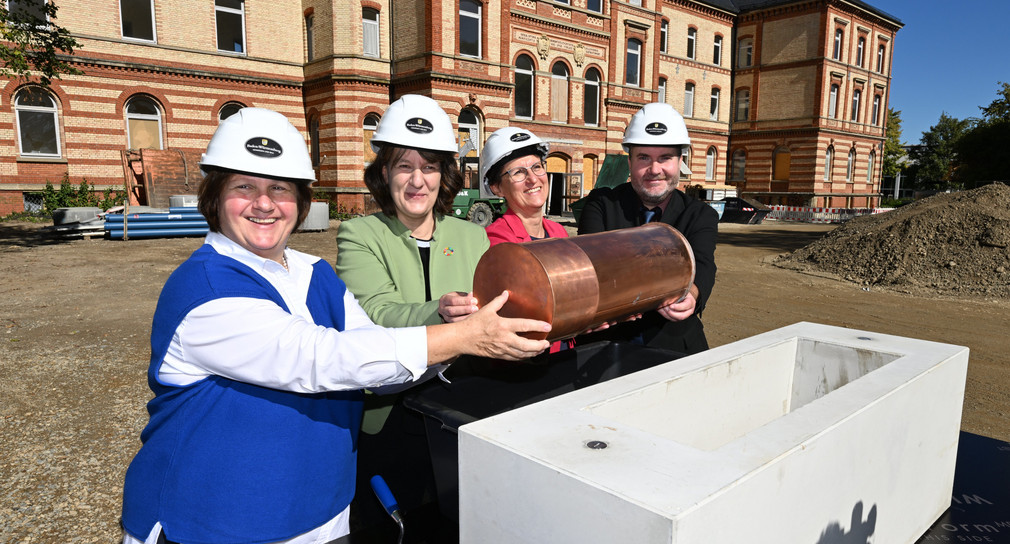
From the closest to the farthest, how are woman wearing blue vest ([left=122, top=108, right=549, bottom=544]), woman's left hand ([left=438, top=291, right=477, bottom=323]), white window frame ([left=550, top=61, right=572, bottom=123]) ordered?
woman wearing blue vest ([left=122, top=108, right=549, bottom=544]), woman's left hand ([left=438, top=291, right=477, bottom=323]), white window frame ([left=550, top=61, right=572, bottom=123])

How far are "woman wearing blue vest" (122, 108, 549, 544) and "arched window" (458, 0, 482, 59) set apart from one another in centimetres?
2076

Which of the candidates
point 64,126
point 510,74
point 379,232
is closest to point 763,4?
point 510,74

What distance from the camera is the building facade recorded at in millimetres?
17844

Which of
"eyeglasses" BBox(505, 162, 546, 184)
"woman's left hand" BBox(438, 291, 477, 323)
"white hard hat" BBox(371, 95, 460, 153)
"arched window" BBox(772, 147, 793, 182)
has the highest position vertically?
"arched window" BBox(772, 147, 793, 182)

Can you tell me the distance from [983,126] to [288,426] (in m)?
50.2

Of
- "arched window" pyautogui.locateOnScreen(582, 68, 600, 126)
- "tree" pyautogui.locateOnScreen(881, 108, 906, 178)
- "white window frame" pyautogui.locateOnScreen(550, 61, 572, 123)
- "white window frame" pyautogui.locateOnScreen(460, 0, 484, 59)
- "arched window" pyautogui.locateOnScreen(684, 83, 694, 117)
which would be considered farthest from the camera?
"tree" pyautogui.locateOnScreen(881, 108, 906, 178)

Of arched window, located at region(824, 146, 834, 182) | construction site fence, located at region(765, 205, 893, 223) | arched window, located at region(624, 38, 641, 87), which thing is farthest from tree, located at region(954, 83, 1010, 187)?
arched window, located at region(624, 38, 641, 87)

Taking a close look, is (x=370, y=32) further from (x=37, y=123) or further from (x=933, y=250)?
(x=933, y=250)

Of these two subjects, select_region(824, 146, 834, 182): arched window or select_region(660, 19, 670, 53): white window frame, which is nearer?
select_region(660, 19, 670, 53): white window frame

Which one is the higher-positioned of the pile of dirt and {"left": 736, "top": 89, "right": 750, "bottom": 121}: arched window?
{"left": 736, "top": 89, "right": 750, "bottom": 121}: arched window

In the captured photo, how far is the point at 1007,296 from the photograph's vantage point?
955 cm

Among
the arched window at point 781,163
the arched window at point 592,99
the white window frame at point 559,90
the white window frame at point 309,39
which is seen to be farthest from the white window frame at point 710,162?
the white window frame at point 309,39

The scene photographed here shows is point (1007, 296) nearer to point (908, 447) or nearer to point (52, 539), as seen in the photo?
point (908, 447)

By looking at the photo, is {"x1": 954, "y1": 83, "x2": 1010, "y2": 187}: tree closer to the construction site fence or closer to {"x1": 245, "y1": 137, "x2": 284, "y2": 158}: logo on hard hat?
the construction site fence
